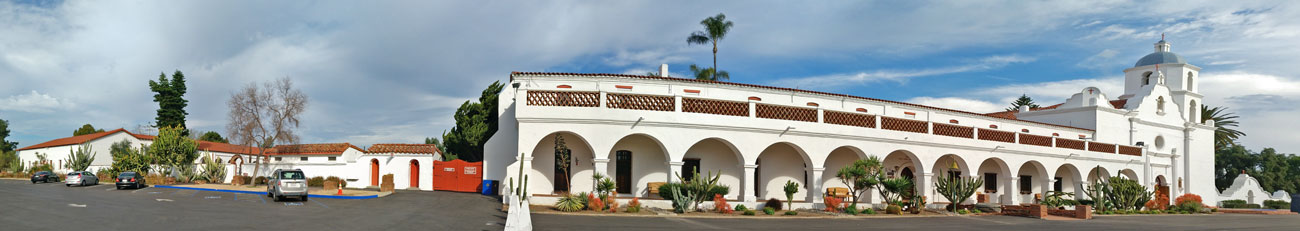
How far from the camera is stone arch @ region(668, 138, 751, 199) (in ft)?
86.3

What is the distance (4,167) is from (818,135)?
68.5m

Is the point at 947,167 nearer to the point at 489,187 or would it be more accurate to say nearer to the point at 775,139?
the point at 775,139

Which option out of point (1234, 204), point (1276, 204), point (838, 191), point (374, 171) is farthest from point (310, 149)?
point (1276, 204)

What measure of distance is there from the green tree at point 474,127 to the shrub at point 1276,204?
156 ft

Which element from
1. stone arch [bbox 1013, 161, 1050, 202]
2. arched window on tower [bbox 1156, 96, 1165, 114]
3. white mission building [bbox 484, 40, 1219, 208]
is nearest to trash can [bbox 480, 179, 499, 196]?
white mission building [bbox 484, 40, 1219, 208]

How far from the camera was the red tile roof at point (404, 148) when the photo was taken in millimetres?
34094

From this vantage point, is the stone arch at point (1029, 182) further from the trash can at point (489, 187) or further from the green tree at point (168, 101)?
the green tree at point (168, 101)

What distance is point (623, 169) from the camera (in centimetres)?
2586

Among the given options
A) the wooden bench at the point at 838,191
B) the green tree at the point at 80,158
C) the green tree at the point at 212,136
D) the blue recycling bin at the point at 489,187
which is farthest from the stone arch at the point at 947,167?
the green tree at the point at 212,136

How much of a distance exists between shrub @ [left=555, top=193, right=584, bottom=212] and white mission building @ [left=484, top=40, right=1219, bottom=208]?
161cm

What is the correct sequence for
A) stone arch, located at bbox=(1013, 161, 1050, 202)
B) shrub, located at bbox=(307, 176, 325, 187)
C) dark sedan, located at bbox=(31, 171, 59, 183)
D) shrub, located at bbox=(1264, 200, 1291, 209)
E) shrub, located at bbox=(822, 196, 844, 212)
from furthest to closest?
shrub, located at bbox=(1264, 200, 1291, 209), dark sedan, located at bbox=(31, 171, 59, 183), shrub, located at bbox=(307, 176, 325, 187), stone arch, located at bbox=(1013, 161, 1050, 202), shrub, located at bbox=(822, 196, 844, 212)

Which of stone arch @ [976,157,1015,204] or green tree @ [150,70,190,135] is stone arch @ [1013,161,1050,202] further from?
green tree @ [150,70,190,135]

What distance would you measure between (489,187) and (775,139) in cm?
1128

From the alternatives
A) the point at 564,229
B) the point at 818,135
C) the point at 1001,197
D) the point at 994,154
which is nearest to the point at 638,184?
the point at 818,135
